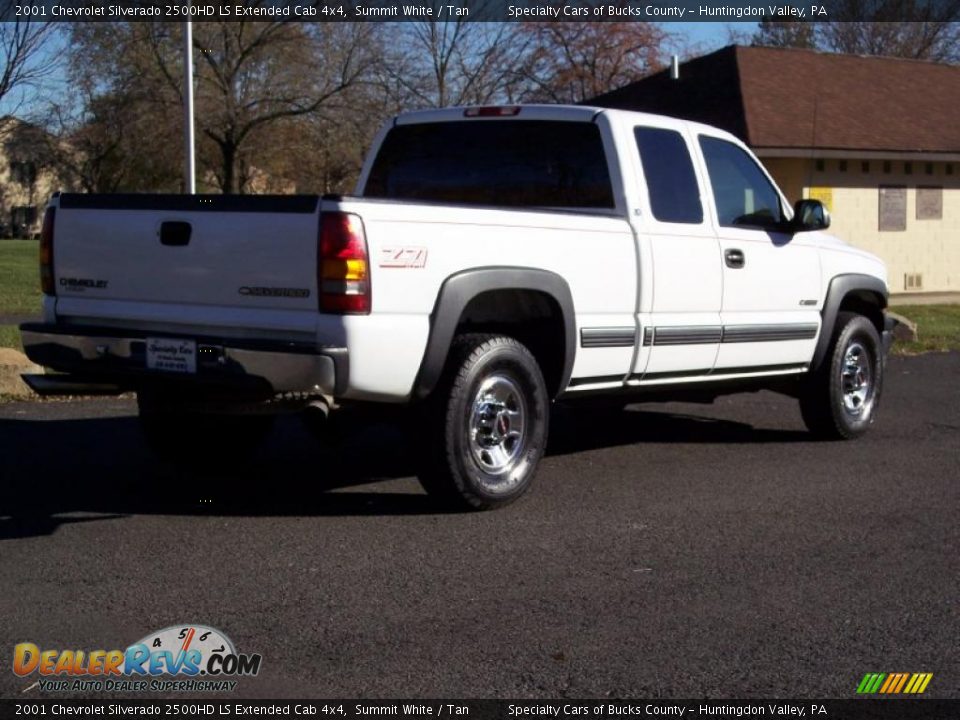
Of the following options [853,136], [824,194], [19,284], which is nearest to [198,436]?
[824,194]

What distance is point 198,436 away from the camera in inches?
300

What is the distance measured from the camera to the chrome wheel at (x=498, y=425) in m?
6.65

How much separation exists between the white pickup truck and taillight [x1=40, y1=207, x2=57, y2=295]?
0.9 inches

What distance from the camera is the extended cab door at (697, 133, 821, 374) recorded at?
8141 millimetres

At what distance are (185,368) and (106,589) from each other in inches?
49.2

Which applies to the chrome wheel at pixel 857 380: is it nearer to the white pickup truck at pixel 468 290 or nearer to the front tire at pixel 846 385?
the front tire at pixel 846 385

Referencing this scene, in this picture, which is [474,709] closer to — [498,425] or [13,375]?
[498,425]

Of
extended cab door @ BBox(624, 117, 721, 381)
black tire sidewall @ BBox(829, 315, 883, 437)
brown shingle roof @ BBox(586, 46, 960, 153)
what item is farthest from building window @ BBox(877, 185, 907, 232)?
extended cab door @ BBox(624, 117, 721, 381)

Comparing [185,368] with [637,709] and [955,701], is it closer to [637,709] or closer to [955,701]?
[637,709]

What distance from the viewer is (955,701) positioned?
4270 millimetres

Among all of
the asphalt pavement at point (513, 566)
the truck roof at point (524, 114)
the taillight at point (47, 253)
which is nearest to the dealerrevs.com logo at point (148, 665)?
the asphalt pavement at point (513, 566)

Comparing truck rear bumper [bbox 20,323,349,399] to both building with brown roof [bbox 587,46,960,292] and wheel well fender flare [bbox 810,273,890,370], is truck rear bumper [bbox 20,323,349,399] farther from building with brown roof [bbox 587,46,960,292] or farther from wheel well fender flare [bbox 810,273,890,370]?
building with brown roof [bbox 587,46,960,292]

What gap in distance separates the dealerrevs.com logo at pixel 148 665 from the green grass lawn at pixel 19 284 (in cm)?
1428

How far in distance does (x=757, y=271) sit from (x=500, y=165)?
1776 mm
